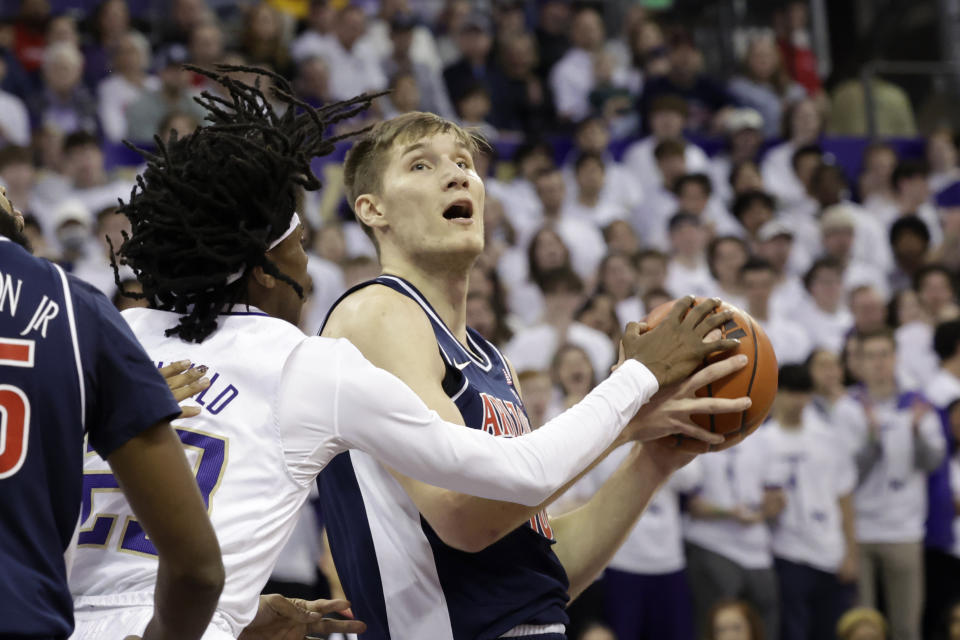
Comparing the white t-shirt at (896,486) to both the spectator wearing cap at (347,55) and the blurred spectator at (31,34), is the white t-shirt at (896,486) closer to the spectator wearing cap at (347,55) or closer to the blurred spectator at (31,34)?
the spectator wearing cap at (347,55)

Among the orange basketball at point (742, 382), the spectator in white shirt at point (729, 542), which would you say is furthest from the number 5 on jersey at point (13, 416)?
the spectator in white shirt at point (729, 542)

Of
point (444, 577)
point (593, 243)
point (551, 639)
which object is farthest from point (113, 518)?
point (593, 243)

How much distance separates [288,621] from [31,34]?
804 centimetres

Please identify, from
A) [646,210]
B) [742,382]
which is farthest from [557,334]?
[742,382]

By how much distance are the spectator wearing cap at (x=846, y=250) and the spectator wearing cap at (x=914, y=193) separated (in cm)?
93

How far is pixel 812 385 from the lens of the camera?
7.68 metres

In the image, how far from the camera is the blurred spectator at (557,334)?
7.62m

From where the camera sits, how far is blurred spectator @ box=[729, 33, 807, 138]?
12430mm

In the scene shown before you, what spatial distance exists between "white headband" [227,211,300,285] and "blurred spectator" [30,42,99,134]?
6.80 meters

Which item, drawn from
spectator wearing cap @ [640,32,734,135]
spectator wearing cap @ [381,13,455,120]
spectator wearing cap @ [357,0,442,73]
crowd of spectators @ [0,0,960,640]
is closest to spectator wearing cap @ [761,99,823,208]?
crowd of spectators @ [0,0,960,640]

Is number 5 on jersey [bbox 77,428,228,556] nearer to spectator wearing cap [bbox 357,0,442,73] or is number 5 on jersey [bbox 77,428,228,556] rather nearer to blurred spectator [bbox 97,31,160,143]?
blurred spectator [bbox 97,31,160,143]

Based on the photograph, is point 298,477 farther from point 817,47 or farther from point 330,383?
point 817,47

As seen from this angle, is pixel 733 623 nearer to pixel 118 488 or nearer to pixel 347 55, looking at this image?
pixel 118 488

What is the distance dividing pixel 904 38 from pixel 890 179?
12.0ft
